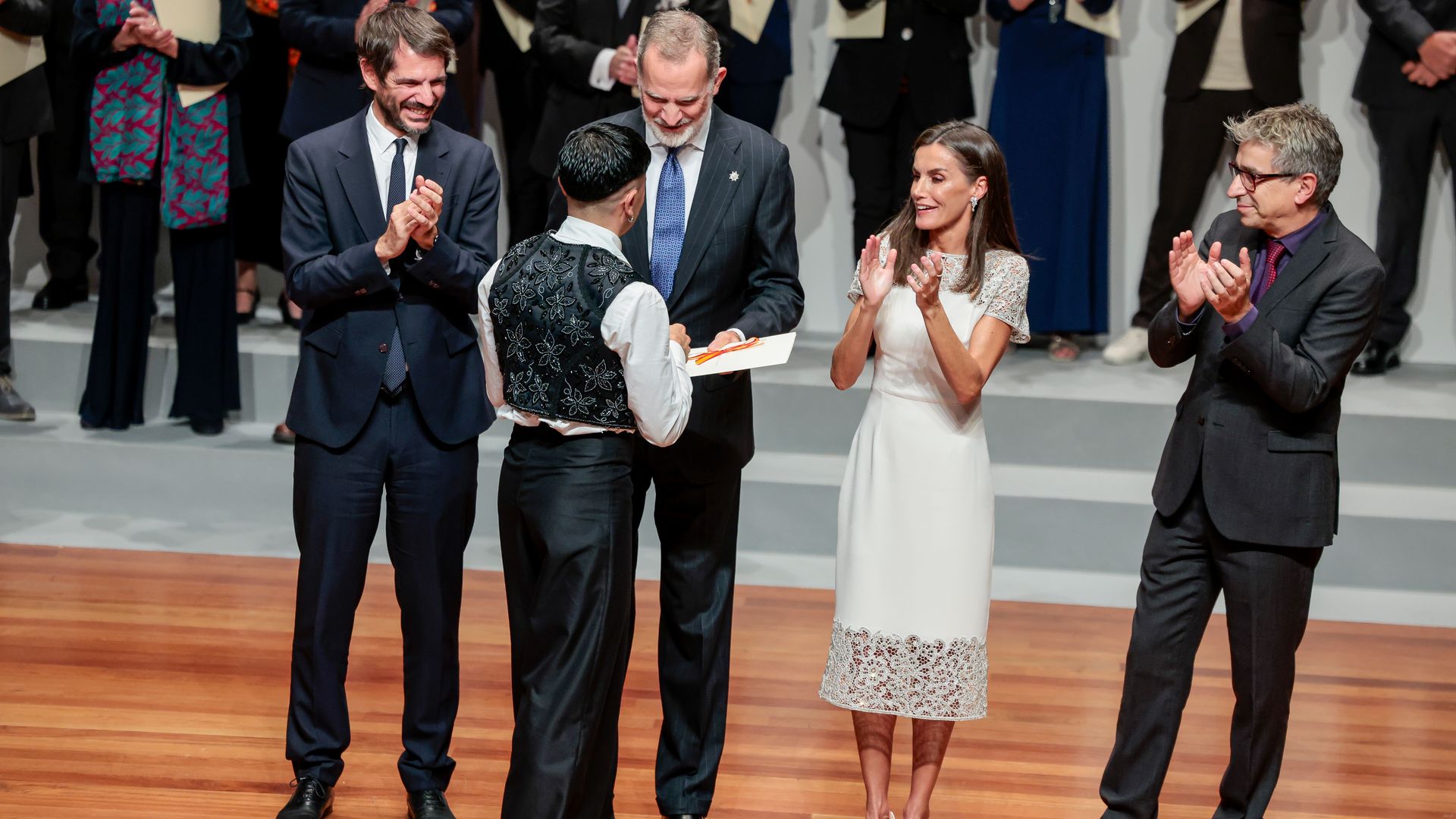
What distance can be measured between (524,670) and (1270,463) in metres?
1.53

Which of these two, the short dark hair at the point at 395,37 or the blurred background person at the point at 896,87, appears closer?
the short dark hair at the point at 395,37

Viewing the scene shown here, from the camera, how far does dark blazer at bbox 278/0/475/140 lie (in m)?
5.07

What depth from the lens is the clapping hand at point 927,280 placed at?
9.81ft

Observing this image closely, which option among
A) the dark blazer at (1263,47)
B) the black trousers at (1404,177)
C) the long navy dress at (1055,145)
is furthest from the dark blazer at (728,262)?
the black trousers at (1404,177)

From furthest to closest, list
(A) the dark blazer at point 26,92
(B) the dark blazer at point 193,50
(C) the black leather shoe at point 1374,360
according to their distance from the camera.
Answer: (C) the black leather shoe at point 1374,360 < (A) the dark blazer at point 26,92 < (B) the dark blazer at point 193,50

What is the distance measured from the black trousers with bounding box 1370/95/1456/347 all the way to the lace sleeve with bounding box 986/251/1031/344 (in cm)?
315

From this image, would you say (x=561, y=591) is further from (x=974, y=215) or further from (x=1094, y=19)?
(x=1094, y=19)

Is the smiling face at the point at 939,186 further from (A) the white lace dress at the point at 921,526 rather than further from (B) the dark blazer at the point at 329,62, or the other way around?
(B) the dark blazer at the point at 329,62

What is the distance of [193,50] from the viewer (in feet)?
17.6

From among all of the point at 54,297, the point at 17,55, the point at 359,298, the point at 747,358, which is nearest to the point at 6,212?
the point at 17,55

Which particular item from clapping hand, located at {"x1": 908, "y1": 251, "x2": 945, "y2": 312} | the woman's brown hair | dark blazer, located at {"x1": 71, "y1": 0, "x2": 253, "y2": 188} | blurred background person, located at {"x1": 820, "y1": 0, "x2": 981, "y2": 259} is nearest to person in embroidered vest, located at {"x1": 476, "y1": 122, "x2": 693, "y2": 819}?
clapping hand, located at {"x1": 908, "y1": 251, "x2": 945, "y2": 312}

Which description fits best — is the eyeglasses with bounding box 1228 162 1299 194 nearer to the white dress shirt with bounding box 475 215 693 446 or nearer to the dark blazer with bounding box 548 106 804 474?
the dark blazer with bounding box 548 106 804 474

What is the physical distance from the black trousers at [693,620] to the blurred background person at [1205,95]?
3238mm

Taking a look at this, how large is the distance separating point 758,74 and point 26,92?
2669 mm
